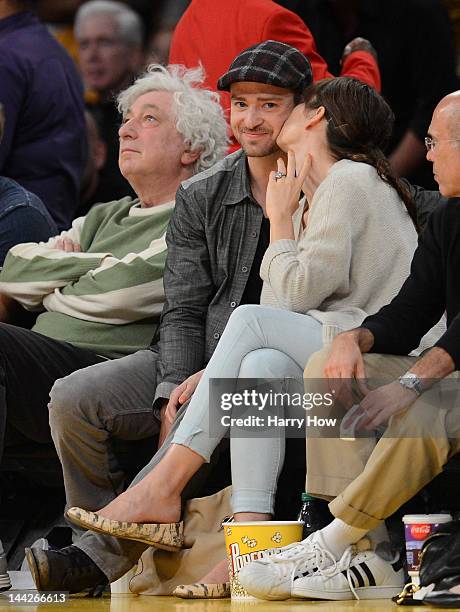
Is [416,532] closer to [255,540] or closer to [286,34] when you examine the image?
[255,540]

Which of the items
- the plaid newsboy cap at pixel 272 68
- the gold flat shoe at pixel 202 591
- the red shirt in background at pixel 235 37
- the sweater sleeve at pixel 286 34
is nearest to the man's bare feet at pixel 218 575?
the gold flat shoe at pixel 202 591

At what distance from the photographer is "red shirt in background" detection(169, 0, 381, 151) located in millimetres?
4355

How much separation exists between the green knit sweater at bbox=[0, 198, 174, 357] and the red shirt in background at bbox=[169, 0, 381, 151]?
1.50ft

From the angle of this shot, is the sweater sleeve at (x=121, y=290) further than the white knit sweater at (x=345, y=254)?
Yes

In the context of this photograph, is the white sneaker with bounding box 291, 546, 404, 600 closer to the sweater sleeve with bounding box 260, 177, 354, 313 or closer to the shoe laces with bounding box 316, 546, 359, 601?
the shoe laces with bounding box 316, 546, 359, 601

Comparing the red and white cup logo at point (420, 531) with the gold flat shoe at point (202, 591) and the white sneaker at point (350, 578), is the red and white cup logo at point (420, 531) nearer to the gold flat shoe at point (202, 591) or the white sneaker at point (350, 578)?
the white sneaker at point (350, 578)

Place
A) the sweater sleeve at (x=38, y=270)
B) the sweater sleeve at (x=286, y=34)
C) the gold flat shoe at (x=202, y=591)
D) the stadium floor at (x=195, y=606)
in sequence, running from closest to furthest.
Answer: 1. the stadium floor at (x=195, y=606)
2. the gold flat shoe at (x=202, y=591)
3. the sweater sleeve at (x=38, y=270)
4. the sweater sleeve at (x=286, y=34)

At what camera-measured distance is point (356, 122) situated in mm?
3666

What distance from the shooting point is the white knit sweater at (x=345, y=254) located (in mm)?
3441

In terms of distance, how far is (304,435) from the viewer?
3465mm

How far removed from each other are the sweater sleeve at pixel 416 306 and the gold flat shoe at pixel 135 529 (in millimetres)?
690

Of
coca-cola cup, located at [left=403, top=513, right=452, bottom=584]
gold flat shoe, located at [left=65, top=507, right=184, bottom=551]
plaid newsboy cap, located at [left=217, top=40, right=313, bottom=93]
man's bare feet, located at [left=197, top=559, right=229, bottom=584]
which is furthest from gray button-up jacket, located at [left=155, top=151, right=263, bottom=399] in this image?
A: coca-cola cup, located at [left=403, top=513, right=452, bottom=584]

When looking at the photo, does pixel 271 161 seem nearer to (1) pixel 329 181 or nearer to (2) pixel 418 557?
(1) pixel 329 181

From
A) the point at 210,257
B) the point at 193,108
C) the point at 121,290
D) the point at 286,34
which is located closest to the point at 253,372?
the point at 210,257
